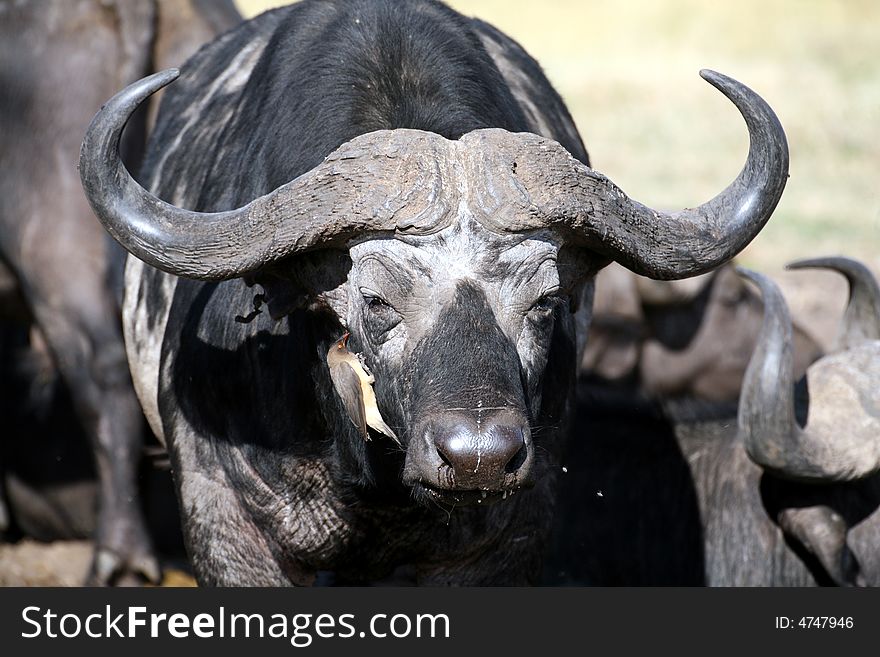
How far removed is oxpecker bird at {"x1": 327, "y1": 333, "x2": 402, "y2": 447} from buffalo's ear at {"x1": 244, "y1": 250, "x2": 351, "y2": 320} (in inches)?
5.6

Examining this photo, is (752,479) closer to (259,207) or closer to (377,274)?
(377,274)

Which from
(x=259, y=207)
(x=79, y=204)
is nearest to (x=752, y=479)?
(x=259, y=207)

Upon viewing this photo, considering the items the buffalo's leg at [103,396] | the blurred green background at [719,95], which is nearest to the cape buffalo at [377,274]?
the buffalo's leg at [103,396]

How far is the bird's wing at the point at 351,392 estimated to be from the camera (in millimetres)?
3510

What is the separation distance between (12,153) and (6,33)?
615 mm

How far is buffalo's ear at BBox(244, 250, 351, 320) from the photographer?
351cm

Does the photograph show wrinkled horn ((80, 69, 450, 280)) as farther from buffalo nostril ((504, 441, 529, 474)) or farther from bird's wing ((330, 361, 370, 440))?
buffalo nostril ((504, 441, 529, 474))

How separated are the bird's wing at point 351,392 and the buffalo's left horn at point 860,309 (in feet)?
9.50

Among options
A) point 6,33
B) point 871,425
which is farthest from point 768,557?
point 6,33

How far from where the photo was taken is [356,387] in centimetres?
352

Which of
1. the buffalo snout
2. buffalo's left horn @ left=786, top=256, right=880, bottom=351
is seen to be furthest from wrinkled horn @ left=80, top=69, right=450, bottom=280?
buffalo's left horn @ left=786, top=256, right=880, bottom=351

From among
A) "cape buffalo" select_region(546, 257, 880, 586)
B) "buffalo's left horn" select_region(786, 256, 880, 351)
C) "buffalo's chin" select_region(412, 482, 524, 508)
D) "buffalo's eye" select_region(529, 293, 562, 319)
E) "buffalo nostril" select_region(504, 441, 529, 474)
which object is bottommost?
"cape buffalo" select_region(546, 257, 880, 586)

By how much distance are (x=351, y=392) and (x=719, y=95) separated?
14.1 metres

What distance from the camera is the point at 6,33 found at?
707 cm
